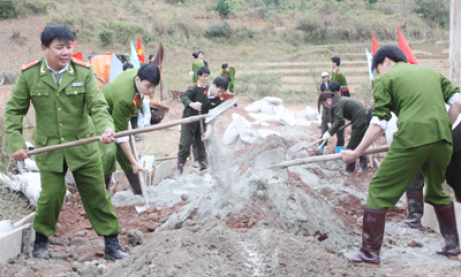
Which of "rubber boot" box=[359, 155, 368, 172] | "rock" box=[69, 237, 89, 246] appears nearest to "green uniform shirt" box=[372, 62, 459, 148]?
"rock" box=[69, 237, 89, 246]

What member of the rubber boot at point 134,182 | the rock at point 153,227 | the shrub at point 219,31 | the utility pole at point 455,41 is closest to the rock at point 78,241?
the rock at point 153,227

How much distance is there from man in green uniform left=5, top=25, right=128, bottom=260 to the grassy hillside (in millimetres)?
15062

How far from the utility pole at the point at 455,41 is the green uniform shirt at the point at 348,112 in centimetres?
133

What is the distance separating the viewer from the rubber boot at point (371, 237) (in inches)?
135

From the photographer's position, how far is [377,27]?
1135 inches

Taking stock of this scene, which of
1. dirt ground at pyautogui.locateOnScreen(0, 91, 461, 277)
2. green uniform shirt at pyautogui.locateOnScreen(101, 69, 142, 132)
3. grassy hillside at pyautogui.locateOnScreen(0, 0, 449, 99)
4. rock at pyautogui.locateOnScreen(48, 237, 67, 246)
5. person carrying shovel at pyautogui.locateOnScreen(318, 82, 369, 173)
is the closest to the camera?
dirt ground at pyautogui.locateOnScreen(0, 91, 461, 277)

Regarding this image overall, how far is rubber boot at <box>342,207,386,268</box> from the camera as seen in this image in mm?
3428

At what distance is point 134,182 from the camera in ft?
17.4

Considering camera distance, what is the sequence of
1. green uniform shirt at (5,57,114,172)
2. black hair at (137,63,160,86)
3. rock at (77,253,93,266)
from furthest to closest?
black hair at (137,63,160,86)
rock at (77,253,93,266)
green uniform shirt at (5,57,114,172)

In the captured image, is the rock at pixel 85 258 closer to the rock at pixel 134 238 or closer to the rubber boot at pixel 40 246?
the rubber boot at pixel 40 246

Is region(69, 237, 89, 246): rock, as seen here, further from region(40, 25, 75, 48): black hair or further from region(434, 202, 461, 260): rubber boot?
region(434, 202, 461, 260): rubber boot

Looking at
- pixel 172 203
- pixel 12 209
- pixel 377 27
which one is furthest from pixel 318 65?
pixel 12 209

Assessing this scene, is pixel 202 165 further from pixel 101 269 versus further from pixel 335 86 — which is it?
pixel 101 269

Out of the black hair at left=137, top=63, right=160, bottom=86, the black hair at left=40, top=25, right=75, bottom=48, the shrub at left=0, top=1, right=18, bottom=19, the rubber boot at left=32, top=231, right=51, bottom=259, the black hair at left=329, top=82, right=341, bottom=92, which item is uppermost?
the shrub at left=0, top=1, right=18, bottom=19
